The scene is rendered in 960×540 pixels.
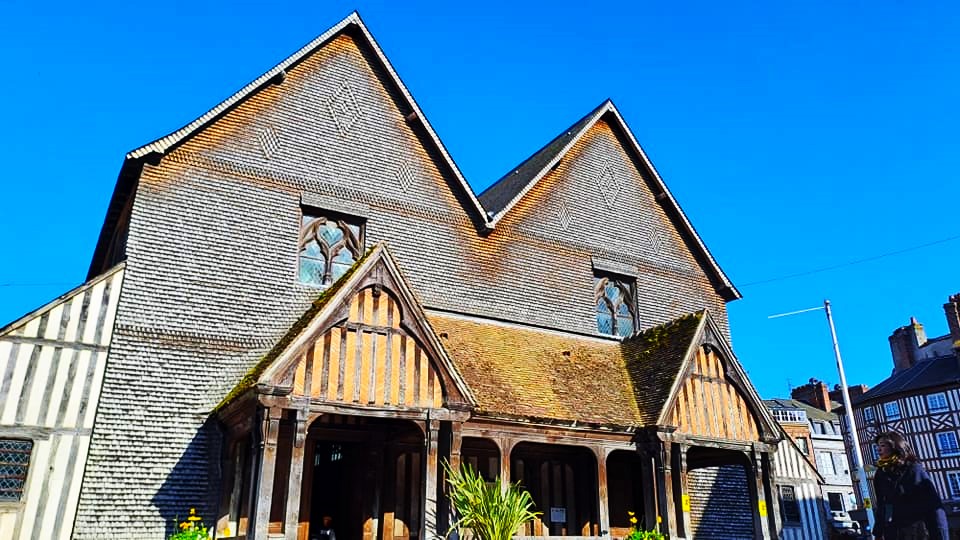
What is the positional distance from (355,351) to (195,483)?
3567 millimetres

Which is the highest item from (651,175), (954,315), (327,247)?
(954,315)

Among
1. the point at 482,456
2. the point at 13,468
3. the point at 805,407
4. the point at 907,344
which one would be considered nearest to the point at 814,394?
the point at 805,407

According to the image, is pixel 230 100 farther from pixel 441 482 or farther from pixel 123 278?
pixel 441 482

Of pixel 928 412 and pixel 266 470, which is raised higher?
pixel 928 412

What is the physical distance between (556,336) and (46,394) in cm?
1073

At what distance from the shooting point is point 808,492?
24672 millimetres

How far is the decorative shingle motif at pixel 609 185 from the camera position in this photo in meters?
20.0

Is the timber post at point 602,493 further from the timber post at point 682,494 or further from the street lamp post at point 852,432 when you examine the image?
the street lamp post at point 852,432

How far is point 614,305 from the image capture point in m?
19.1

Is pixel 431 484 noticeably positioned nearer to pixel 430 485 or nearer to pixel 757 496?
pixel 430 485

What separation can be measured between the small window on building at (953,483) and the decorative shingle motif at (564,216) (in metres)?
41.8

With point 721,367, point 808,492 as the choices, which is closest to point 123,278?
point 721,367

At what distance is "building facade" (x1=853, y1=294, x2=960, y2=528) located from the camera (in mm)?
47094

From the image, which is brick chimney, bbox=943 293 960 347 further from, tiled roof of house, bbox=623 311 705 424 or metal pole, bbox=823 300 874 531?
tiled roof of house, bbox=623 311 705 424
